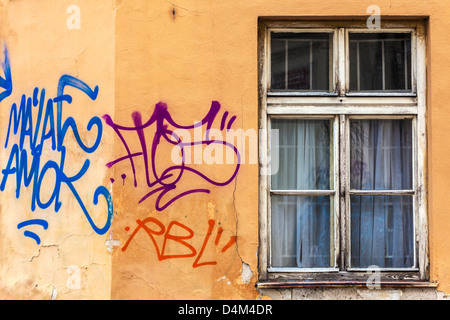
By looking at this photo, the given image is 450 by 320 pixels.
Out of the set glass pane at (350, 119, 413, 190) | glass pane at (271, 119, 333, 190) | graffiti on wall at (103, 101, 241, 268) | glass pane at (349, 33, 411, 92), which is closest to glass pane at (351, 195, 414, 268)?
glass pane at (350, 119, 413, 190)

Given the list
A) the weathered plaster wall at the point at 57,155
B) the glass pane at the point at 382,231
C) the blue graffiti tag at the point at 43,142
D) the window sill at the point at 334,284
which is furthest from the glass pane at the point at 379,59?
the blue graffiti tag at the point at 43,142

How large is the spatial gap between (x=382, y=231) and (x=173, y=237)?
4.87ft

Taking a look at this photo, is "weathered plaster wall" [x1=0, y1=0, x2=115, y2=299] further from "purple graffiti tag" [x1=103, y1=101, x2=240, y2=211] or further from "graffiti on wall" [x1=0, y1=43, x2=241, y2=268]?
"purple graffiti tag" [x1=103, y1=101, x2=240, y2=211]

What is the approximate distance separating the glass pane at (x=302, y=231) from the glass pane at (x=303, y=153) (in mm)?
115

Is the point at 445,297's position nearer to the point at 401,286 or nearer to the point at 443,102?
the point at 401,286

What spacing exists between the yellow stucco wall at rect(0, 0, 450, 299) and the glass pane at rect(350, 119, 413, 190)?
0.18m

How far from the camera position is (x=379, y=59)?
4.55m

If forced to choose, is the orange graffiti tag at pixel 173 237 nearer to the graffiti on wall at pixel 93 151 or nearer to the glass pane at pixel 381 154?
the graffiti on wall at pixel 93 151

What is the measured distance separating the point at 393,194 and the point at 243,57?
144cm

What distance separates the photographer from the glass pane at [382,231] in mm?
4473

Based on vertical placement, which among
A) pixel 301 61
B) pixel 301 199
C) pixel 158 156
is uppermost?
pixel 301 61

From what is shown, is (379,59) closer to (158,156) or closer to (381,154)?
(381,154)

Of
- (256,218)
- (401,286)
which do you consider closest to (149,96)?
(256,218)

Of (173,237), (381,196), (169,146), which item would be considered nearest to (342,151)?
(381,196)
